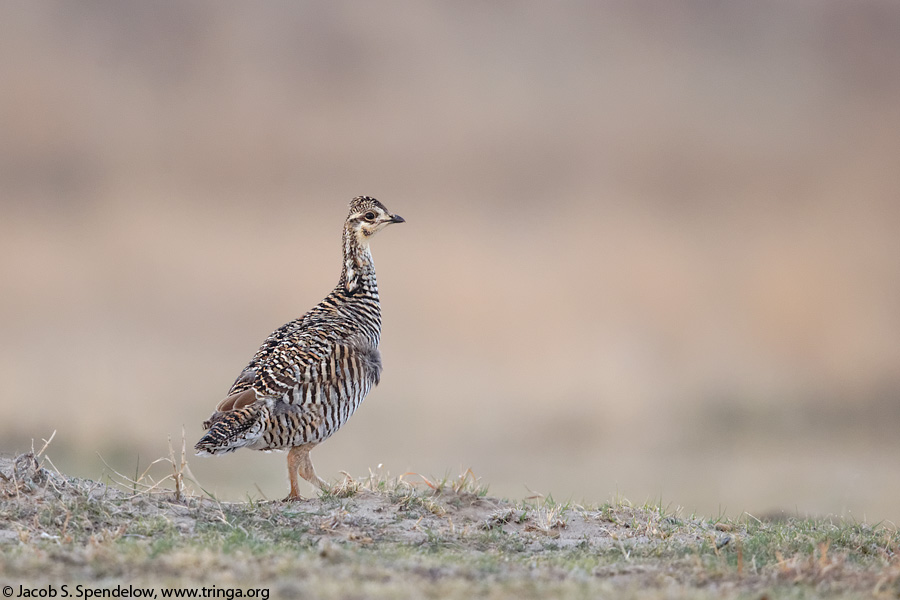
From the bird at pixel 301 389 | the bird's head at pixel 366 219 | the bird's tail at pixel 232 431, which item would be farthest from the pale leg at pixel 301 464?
the bird's head at pixel 366 219

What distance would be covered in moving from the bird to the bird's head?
681 mm

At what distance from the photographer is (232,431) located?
7.05 m

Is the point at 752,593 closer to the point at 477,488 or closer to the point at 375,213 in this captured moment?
the point at 477,488

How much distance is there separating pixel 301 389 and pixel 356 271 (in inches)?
65.6

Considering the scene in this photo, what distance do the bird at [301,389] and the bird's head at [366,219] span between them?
68 cm

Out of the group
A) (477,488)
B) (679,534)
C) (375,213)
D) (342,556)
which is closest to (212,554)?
(342,556)

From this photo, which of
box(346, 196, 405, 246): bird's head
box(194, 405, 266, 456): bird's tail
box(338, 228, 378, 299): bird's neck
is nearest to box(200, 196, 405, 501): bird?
box(194, 405, 266, 456): bird's tail

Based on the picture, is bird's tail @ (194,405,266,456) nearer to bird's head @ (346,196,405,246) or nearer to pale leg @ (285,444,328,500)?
pale leg @ (285,444,328,500)

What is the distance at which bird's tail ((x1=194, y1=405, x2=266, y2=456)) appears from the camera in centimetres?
693

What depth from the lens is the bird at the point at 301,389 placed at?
282 inches

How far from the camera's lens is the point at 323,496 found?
7.03 metres

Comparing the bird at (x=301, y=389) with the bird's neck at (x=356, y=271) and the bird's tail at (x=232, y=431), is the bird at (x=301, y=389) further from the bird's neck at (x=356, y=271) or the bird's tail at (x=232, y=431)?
the bird's neck at (x=356, y=271)

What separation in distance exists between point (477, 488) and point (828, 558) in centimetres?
241

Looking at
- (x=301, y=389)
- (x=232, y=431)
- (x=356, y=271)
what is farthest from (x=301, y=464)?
(x=356, y=271)
